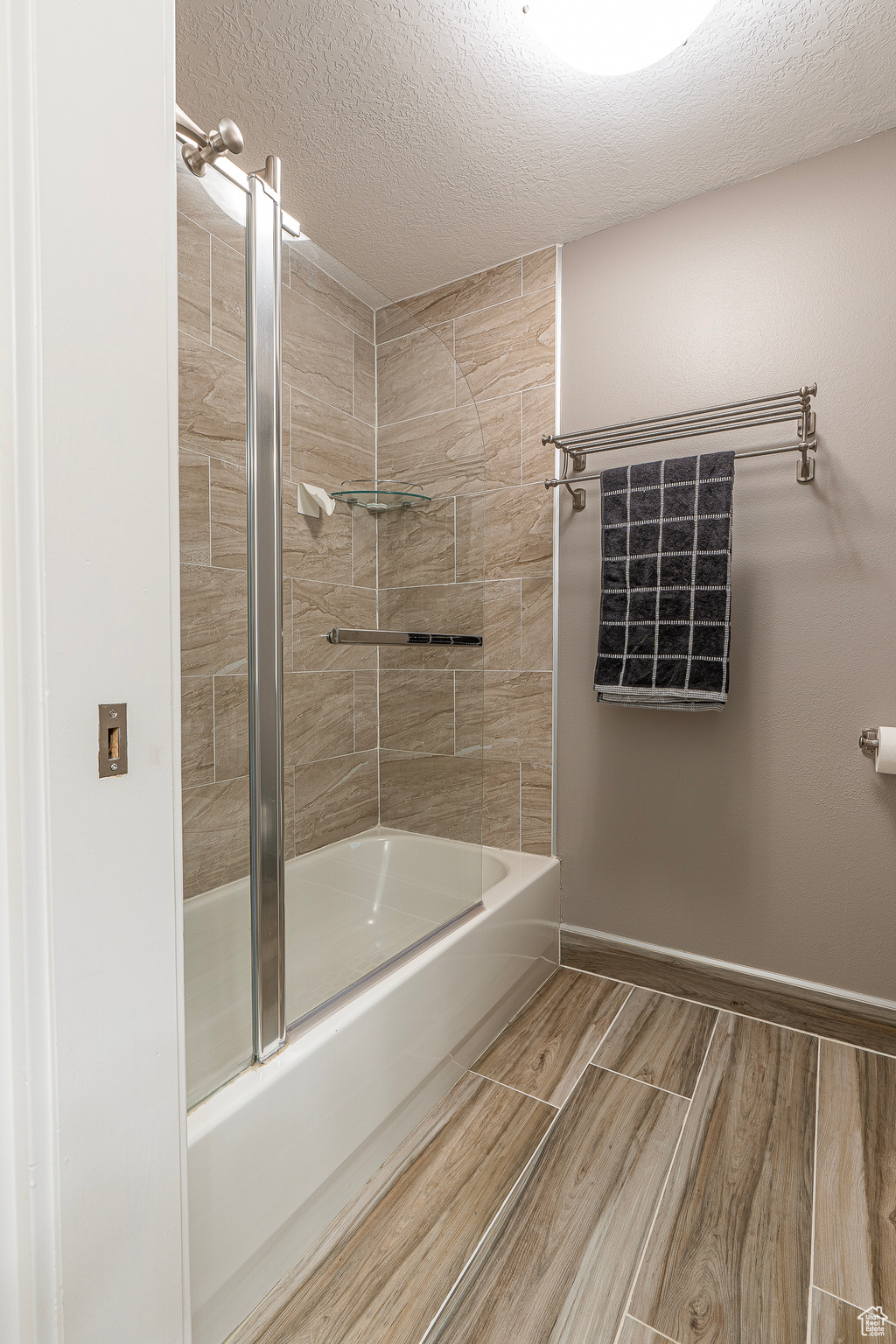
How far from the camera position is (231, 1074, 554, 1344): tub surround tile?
0.96 m

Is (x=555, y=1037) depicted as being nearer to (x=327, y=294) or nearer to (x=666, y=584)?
(x=666, y=584)

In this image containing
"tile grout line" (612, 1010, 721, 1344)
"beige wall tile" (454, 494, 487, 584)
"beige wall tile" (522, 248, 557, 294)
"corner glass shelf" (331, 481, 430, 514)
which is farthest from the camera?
"beige wall tile" (522, 248, 557, 294)

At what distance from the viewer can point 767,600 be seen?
1.78 meters

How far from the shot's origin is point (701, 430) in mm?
1813

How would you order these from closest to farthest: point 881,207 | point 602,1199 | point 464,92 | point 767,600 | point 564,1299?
point 564,1299
point 602,1199
point 464,92
point 881,207
point 767,600

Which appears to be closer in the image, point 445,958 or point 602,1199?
point 602,1199

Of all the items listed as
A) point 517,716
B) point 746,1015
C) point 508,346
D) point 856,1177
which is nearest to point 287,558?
point 517,716

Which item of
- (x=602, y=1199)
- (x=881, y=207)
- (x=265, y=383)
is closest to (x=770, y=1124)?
(x=602, y=1199)

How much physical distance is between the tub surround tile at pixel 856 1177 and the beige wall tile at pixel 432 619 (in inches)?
52.0

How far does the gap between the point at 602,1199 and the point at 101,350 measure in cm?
153

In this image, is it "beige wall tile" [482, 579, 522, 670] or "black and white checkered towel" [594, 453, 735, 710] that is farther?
"beige wall tile" [482, 579, 522, 670]

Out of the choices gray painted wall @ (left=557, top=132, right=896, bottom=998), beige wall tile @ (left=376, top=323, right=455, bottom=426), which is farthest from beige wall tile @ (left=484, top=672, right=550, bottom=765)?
beige wall tile @ (left=376, top=323, right=455, bottom=426)

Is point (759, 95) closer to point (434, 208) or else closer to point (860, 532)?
point (434, 208)

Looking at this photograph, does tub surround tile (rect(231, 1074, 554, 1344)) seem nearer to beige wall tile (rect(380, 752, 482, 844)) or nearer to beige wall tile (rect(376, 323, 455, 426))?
beige wall tile (rect(380, 752, 482, 844))
